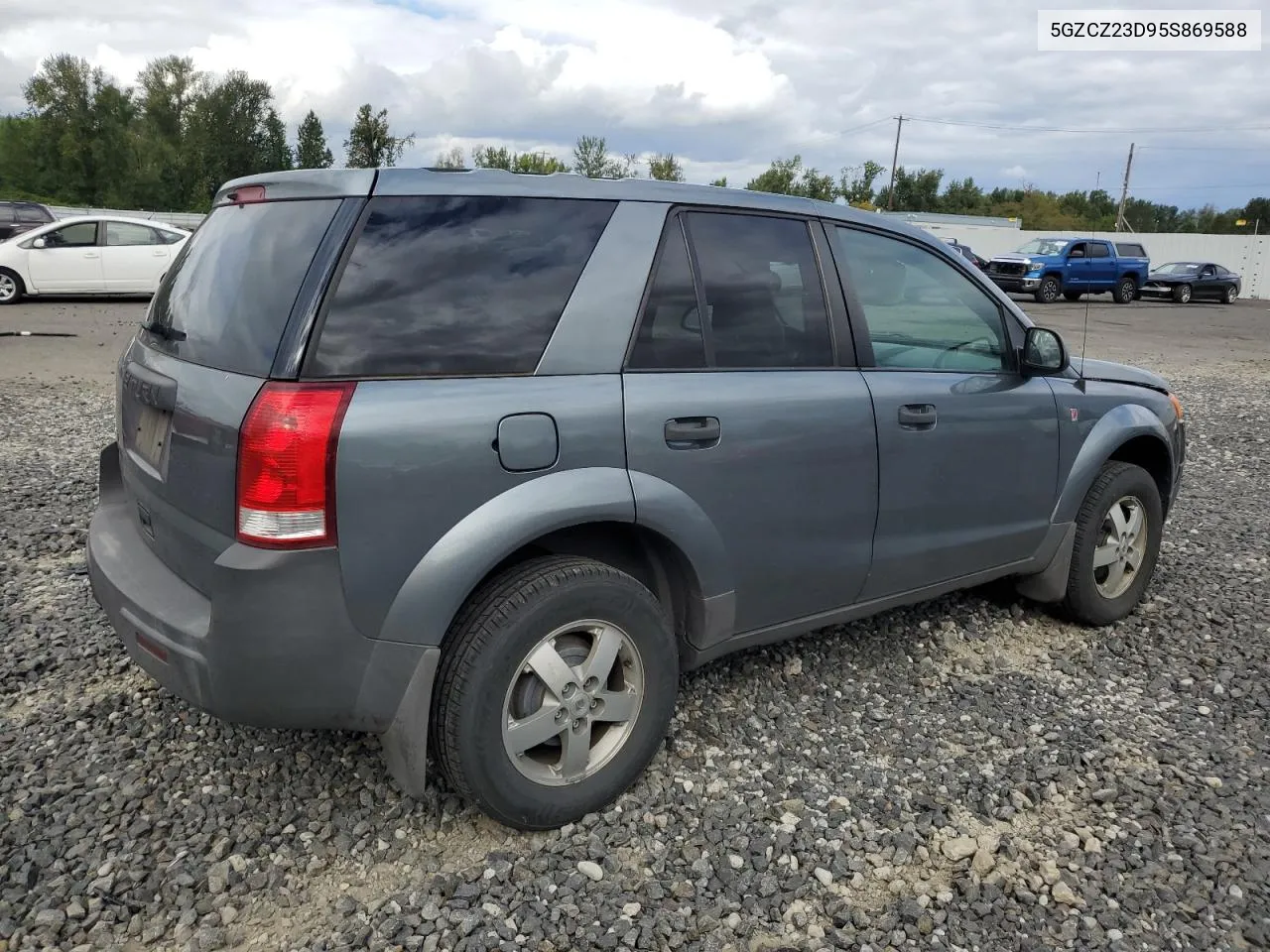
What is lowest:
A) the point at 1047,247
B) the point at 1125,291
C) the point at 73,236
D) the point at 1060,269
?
the point at 1125,291

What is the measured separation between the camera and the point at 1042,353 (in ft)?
12.7

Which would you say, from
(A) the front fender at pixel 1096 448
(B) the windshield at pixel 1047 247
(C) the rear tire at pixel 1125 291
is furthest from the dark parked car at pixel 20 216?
(C) the rear tire at pixel 1125 291

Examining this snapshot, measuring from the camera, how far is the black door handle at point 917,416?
11.1 feet

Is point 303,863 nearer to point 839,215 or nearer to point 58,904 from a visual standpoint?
point 58,904

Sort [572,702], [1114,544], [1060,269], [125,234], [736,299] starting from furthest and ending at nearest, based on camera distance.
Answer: [1060,269] < [125,234] < [1114,544] < [736,299] < [572,702]

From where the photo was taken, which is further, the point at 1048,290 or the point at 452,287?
the point at 1048,290

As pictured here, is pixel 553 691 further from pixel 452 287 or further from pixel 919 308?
pixel 919 308

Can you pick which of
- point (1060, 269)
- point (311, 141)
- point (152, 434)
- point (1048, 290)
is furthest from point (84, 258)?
point (311, 141)

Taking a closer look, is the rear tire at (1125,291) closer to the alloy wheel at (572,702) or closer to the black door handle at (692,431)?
the black door handle at (692,431)

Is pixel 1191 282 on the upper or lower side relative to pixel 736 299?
upper

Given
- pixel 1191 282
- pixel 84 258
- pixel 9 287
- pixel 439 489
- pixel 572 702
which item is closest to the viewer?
pixel 439 489

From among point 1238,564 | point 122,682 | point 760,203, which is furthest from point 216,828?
point 1238,564

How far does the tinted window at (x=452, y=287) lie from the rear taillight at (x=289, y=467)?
0.12 metres

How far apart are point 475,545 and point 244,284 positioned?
0.96 m
